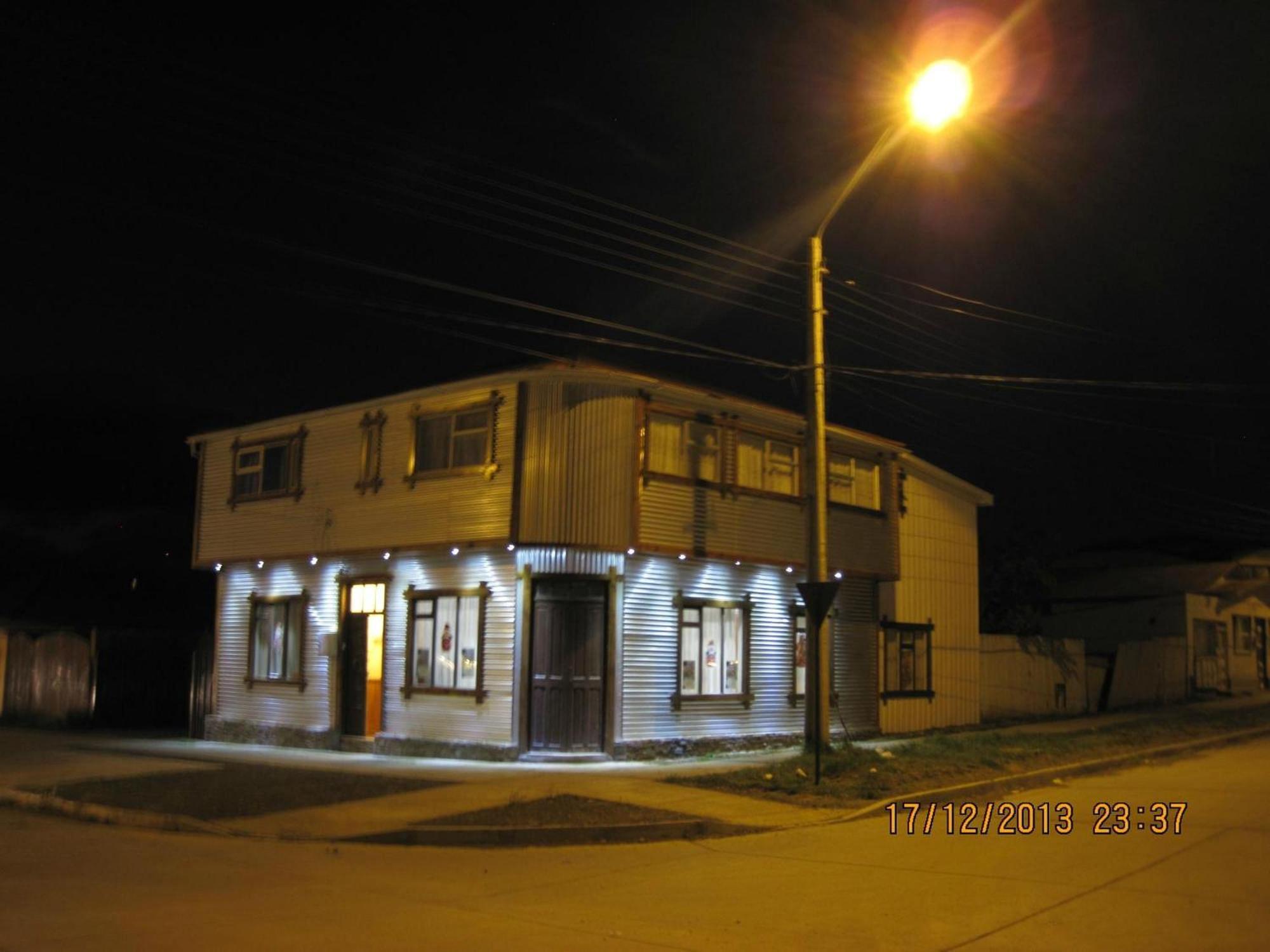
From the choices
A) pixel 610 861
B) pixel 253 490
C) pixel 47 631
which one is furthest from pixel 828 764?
pixel 47 631

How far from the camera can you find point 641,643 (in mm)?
Answer: 19547

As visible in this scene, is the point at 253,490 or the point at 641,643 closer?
the point at 641,643

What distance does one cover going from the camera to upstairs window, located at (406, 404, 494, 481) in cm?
1942

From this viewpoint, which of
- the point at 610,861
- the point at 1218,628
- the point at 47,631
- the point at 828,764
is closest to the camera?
the point at 610,861

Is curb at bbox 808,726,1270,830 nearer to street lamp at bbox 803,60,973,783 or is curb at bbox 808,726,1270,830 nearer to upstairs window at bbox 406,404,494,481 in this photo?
street lamp at bbox 803,60,973,783

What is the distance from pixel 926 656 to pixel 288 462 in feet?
45.2

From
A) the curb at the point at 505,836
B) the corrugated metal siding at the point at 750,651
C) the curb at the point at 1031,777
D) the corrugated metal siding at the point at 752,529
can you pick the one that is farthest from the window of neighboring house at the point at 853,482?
the curb at the point at 505,836

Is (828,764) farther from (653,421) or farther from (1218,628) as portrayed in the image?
(1218,628)

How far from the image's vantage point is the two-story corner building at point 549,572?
18906 millimetres

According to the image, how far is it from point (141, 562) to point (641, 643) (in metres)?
22.8

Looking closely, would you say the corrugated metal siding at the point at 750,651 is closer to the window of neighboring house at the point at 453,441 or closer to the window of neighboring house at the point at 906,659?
the window of neighboring house at the point at 906,659

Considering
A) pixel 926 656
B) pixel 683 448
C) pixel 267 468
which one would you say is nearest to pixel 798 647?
pixel 926 656

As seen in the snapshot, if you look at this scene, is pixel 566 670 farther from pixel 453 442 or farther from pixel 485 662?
pixel 453 442

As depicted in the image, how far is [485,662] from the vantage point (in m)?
19.3
